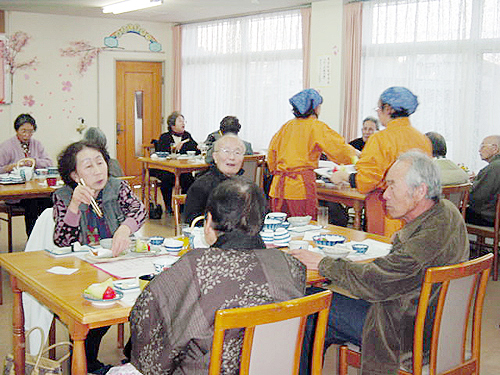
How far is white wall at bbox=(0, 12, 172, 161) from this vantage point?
8.60 m

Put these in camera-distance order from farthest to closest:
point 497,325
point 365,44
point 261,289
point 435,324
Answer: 1. point 365,44
2. point 497,325
3. point 435,324
4. point 261,289

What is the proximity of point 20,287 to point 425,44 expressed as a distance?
5052 millimetres

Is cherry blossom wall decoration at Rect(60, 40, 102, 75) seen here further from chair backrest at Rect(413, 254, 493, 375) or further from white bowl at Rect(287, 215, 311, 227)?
chair backrest at Rect(413, 254, 493, 375)

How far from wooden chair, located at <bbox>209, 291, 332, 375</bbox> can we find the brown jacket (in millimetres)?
439

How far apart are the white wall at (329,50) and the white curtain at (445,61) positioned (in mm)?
374

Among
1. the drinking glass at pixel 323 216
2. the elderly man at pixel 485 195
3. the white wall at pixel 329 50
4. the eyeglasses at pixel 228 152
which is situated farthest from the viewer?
the white wall at pixel 329 50

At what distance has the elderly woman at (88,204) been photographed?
116 inches

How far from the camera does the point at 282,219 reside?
10.6 feet

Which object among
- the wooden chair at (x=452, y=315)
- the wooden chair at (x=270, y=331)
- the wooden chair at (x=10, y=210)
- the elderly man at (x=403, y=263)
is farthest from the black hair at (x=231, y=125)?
the wooden chair at (x=270, y=331)

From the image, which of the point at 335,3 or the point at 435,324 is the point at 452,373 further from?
the point at 335,3

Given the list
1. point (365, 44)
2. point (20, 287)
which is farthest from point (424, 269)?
point (365, 44)

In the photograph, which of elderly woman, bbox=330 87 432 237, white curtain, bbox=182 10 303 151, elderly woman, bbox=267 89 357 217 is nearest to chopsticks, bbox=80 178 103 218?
elderly woman, bbox=330 87 432 237

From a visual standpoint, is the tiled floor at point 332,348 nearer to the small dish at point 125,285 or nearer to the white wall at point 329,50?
the small dish at point 125,285

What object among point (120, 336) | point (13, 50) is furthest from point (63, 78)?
point (120, 336)
